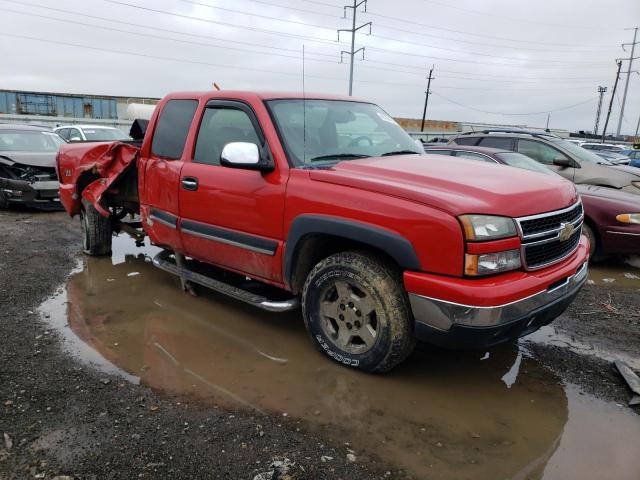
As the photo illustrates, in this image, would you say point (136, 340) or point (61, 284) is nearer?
point (136, 340)

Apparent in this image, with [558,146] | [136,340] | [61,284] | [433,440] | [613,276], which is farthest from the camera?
[558,146]

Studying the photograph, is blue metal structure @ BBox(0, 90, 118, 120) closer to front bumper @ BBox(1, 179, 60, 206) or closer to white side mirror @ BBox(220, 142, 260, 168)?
front bumper @ BBox(1, 179, 60, 206)

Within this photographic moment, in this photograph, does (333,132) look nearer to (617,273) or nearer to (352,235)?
(352,235)

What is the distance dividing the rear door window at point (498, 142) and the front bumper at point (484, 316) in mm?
6370

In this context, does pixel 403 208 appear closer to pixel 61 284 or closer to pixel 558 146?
pixel 61 284

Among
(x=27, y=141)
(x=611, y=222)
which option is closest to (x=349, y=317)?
(x=611, y=222)

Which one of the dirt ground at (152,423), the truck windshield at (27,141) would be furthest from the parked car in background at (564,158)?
the truck windshield at (27,141)

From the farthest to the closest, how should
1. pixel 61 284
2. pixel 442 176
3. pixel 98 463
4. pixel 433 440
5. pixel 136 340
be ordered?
pixel 61 284 < pixel 136 340 < pixel 442 176 < pixel 433 440 < pixel 98 463

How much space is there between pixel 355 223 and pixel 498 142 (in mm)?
6912

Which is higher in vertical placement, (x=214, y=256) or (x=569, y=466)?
(x=214, y=256)

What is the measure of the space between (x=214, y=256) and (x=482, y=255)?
2364 mm

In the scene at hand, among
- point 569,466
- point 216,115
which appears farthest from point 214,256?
point 569,466

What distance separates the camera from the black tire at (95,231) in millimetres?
6289

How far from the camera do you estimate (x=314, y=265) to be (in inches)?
148
